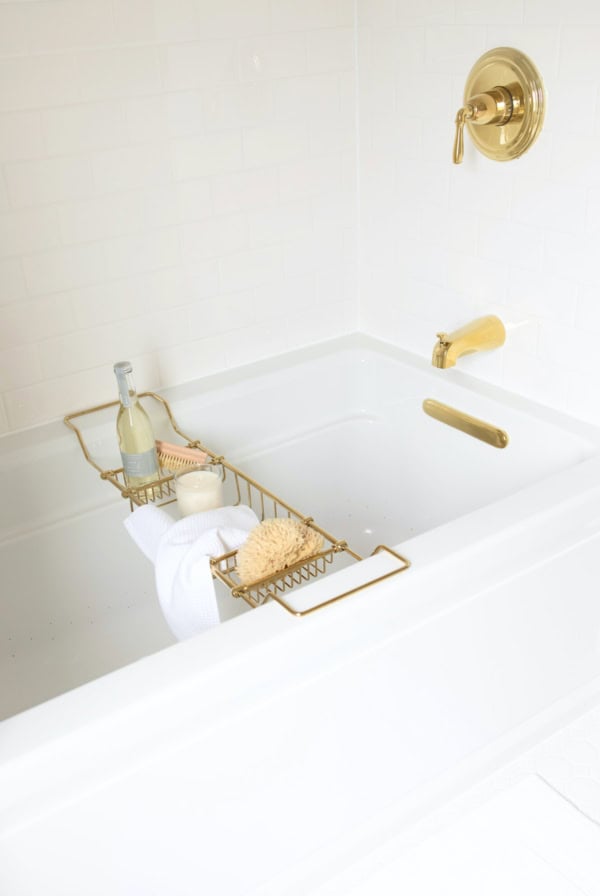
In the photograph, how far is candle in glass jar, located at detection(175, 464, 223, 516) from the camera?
1749mm

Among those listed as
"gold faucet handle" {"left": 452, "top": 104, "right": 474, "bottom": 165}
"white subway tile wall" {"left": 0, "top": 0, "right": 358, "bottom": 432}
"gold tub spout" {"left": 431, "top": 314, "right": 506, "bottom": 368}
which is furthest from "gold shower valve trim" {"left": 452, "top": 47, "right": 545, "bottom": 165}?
"white subway tile wall" {"left": 0, "top": 0, "right": 358, "bottom": 432}

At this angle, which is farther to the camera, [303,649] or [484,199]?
[484,199]

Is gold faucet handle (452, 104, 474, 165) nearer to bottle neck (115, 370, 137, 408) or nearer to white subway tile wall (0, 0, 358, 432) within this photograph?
white subway tile wall (0, 0, 358, 432)

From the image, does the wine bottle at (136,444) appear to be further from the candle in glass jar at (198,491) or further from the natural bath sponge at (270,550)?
the natural bath sponge at (270,550)

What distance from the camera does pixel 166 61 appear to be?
1928 mm

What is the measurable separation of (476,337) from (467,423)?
0.21m

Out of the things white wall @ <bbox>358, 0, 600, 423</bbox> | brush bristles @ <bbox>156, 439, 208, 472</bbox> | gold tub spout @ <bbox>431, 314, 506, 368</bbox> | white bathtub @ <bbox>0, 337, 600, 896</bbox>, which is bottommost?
white bathtub @ <bbox>0, 337, 600, 896</bbox>

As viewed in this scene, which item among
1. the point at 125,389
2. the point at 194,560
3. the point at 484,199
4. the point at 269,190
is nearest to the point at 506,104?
the point at 484,199

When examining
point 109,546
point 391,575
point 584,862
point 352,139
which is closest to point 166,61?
point 352,139

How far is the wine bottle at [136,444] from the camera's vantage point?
6.04 ft

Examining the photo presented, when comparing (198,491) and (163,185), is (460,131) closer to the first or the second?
(163,185)

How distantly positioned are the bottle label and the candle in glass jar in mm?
113

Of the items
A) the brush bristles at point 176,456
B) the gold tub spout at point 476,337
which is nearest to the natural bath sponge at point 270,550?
the brush bristles at point 176,456

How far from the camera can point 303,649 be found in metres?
1.34
